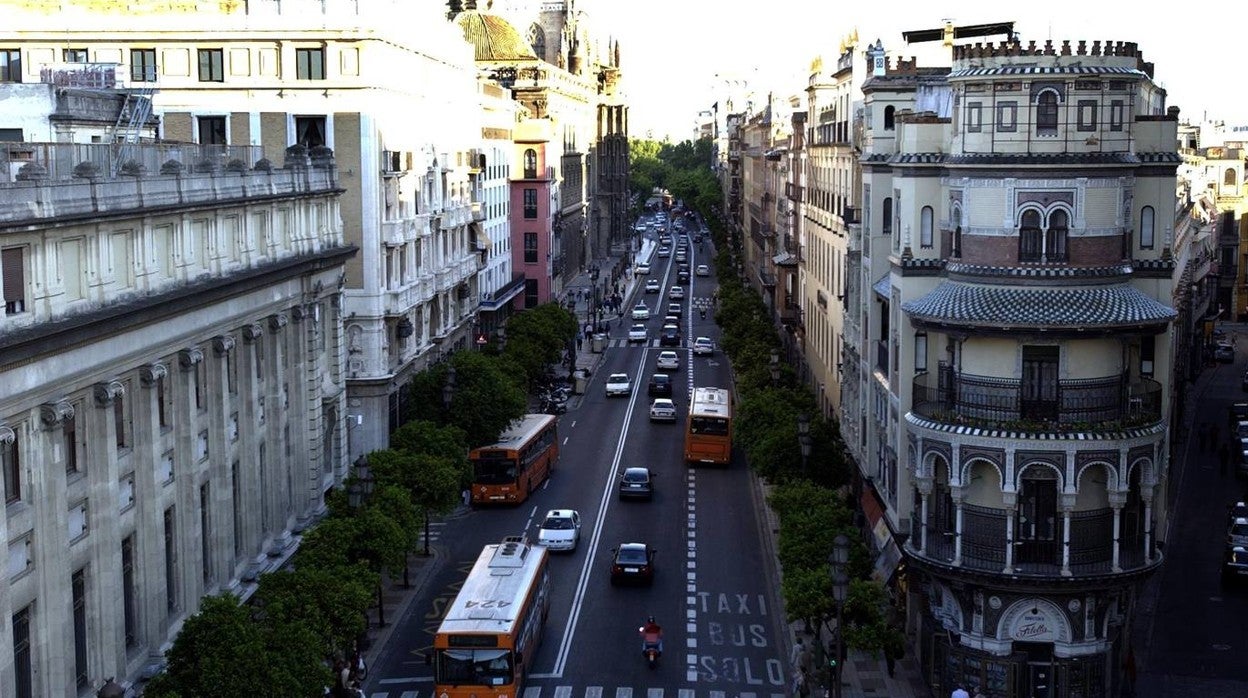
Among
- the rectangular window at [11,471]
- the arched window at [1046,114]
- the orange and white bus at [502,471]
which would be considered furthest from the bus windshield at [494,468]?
the rectangular window at [11,471]

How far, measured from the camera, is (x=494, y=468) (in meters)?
69.4

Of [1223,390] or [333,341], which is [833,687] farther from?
[1223,390]

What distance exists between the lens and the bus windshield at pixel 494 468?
69438mm

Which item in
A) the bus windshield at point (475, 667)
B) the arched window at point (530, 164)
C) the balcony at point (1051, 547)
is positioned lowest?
the bus windshield at point (475, 667)

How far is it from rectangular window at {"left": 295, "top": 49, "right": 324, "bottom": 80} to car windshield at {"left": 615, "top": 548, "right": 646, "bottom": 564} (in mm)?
26689

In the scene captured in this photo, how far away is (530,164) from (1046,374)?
98.7 m

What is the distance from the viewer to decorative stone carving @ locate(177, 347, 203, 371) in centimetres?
4266

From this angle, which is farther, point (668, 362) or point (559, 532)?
point (668, 362)

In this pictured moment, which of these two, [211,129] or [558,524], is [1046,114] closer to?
[558,524]

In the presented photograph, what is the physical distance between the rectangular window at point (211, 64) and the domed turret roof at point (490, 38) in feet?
264

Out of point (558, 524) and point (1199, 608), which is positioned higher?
point (558, 524)

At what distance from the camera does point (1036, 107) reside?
43438mm

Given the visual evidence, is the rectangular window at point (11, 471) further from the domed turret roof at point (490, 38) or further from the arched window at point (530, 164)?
the domed turret roof at point (490, 38)

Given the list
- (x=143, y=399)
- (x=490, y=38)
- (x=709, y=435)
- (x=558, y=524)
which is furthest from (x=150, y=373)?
(x=490, y=38)
